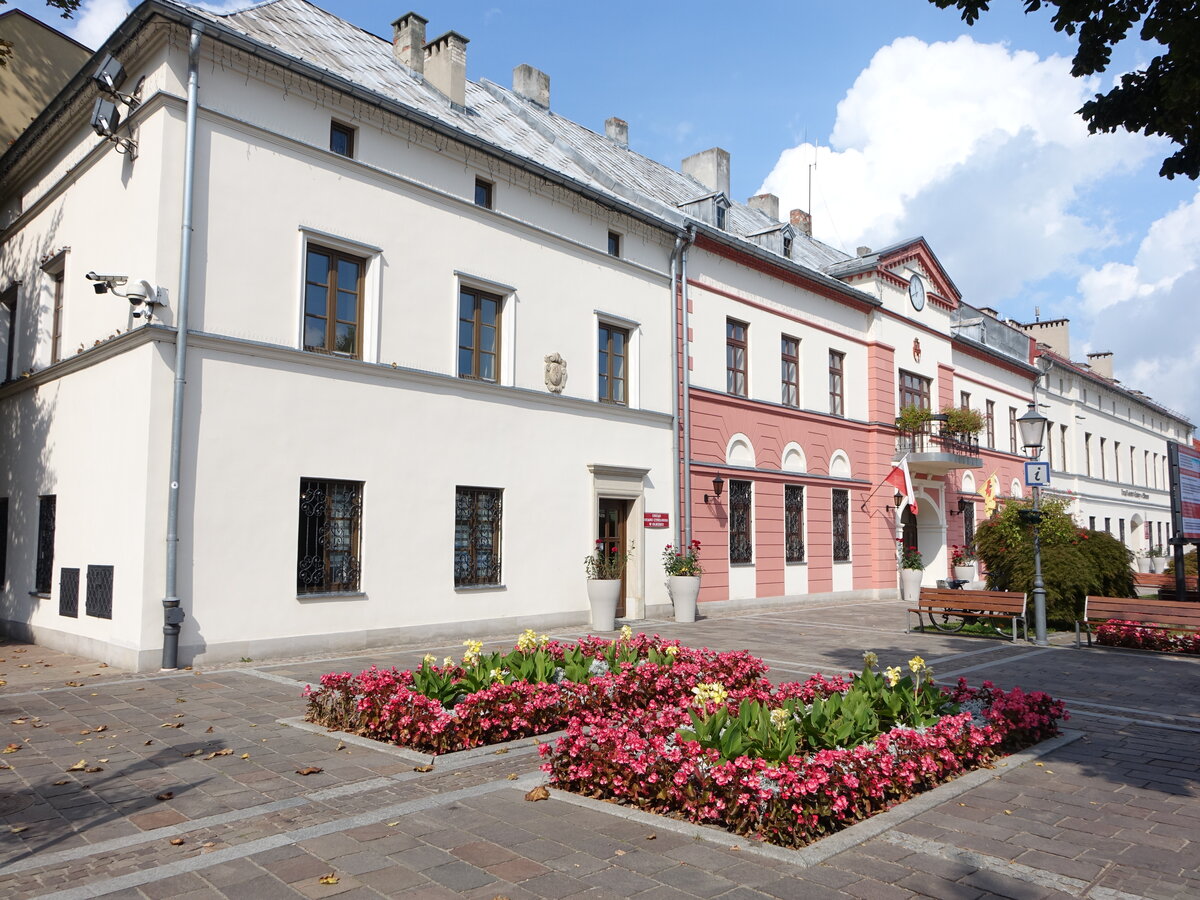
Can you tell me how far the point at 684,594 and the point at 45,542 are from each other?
10906 millimetres

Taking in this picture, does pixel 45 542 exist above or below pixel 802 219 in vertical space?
below

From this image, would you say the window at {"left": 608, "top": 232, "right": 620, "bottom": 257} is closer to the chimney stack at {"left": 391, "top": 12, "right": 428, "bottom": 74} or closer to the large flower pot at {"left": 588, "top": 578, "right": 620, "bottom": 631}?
the chimney stack at {"left": 391, "top": 12, "right": 428, "bottom": 74}

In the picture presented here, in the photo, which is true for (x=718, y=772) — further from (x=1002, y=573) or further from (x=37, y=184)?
(x=37, y=184)

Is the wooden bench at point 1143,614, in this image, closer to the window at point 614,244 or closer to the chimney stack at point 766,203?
the window at point 614,244

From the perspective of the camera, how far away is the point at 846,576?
23797 millimetres

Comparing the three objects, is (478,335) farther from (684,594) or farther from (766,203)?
(766,203)

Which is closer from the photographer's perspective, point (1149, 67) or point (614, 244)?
point (1149, 67)

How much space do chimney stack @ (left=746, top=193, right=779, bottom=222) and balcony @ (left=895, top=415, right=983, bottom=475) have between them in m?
9.56

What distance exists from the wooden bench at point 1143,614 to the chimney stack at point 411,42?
15.7m

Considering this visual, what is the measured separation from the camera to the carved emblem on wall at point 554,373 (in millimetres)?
16141

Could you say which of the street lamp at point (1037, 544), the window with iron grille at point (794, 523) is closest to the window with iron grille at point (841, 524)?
the window with iron grille at point (794, 523)

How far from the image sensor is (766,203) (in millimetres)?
31656

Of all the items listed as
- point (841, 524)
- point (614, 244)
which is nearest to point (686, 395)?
point (614, 244)

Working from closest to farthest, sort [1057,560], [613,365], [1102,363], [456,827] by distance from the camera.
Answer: [456,827] → [1057,560] → [613,365] → [1102,363]
